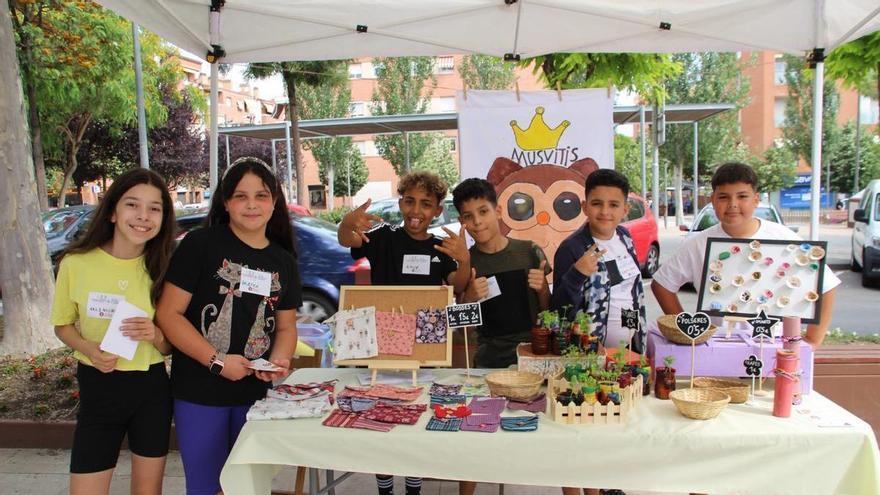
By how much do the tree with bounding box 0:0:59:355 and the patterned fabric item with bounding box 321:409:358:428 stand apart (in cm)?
405

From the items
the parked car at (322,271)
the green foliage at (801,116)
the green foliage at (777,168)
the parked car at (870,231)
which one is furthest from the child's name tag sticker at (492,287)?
the green foliage at (777,168)

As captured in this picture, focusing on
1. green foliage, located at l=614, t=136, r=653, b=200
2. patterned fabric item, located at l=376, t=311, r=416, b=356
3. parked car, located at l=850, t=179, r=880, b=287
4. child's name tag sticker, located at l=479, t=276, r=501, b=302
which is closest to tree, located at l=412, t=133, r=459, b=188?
green foliage, located at l=614, t=136, r=653, b=200

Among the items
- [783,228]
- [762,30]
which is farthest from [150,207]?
[762,30]

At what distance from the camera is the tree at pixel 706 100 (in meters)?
25.6

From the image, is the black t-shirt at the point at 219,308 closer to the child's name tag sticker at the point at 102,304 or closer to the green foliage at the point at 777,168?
the child's name tag sticker at the point at 102,304

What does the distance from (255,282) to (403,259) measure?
2.48 feet

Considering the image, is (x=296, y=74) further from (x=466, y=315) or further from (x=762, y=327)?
(x=762, y=327)

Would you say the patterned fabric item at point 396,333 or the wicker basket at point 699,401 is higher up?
the patterned fabric item at point 396,333

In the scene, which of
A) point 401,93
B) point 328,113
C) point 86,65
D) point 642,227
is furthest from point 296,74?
point 401,93

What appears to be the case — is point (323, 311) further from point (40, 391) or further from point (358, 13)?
point (358, 13)

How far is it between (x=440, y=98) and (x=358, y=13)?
29.4m

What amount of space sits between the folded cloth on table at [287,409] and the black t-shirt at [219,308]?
Answer: 9cm

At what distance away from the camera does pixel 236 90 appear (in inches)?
2539

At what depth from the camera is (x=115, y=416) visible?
2.06 metres
